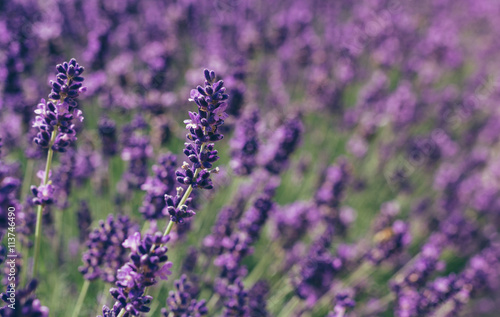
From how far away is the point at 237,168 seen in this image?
291cm

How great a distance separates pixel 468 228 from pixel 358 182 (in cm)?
127

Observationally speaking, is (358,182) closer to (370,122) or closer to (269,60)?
(370,122)

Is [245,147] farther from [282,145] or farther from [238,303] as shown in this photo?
[238,303]

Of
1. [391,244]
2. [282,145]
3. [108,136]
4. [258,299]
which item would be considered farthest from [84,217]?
[391,244]

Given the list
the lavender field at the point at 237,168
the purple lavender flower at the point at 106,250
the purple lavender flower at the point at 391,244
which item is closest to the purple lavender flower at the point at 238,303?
the lavender field at the point at 237,168

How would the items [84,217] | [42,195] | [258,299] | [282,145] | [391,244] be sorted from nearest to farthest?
[42,195] < [258,299] < [84,217] < [282,145] < [391,244]

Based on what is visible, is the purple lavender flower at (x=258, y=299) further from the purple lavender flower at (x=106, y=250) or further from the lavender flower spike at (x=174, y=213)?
the lavender flower spike at (x=174, y=213)

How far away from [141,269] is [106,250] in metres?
0.75

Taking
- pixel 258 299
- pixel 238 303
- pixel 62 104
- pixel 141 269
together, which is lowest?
pixel 141 269

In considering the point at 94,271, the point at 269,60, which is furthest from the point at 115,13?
the point at 94,271

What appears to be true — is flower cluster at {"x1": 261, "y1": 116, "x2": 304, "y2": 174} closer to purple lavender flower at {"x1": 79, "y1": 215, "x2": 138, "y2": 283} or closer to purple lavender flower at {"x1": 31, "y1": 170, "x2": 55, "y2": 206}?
purple lavender flower at {"x1": 79, "y1": 215, "x2": 138, "y2": 283}

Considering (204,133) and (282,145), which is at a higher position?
(282,145)

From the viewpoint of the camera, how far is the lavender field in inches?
78.6

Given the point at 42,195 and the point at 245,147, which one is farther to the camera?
the point at 245,147
